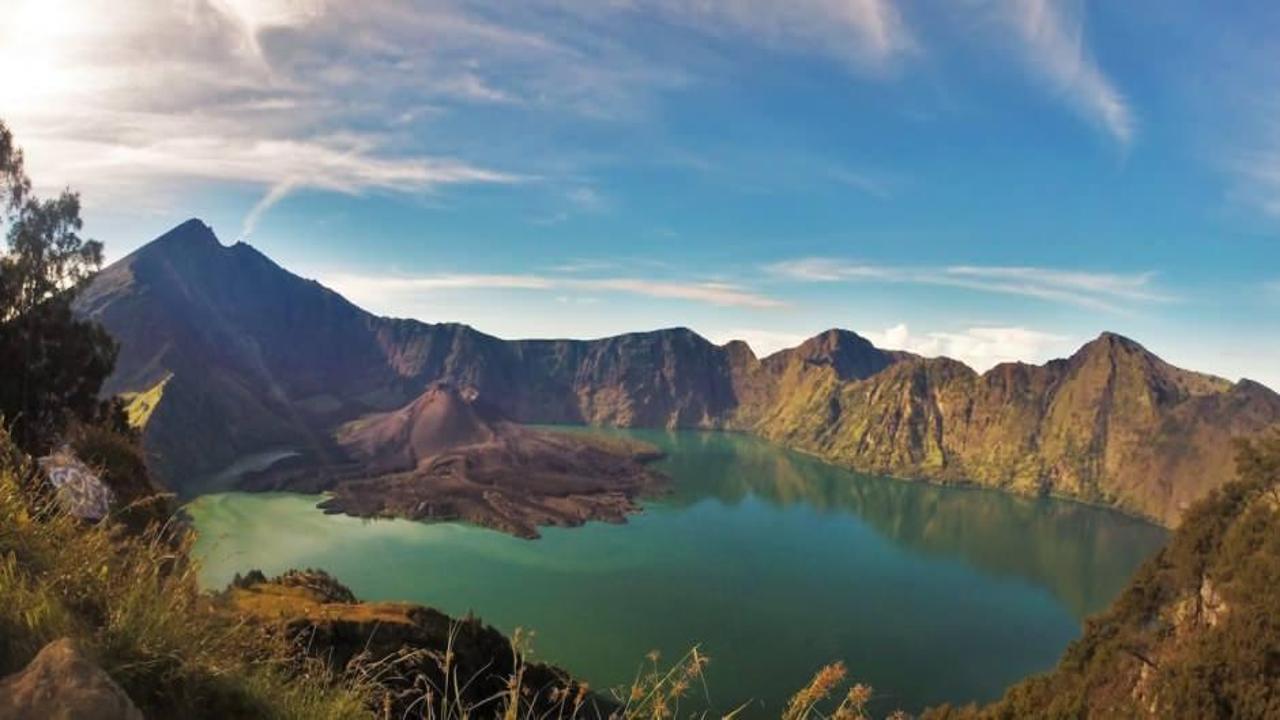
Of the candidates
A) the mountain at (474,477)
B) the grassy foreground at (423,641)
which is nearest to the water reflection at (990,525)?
the mountain at (474,477)

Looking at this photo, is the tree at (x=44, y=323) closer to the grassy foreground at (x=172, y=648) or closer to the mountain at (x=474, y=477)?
the grassy foreground at (x=172, y=648)

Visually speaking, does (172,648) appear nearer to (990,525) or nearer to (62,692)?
(62,692)

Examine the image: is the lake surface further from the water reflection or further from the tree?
the tree

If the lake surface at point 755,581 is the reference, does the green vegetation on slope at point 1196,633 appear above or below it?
above

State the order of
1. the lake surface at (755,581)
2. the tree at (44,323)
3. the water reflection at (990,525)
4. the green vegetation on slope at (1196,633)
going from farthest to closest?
the water reflection at (990,525)
the lake surface at (755,581)
the green vegetation on slope at (1196,633)
the tree at (44,323)

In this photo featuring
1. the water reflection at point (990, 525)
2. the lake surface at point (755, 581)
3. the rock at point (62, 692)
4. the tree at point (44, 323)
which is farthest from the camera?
the water reflection at point (990, 525)

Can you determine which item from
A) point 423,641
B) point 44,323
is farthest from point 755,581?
point 44,323

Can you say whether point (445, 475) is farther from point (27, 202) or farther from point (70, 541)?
point (70, 541)
